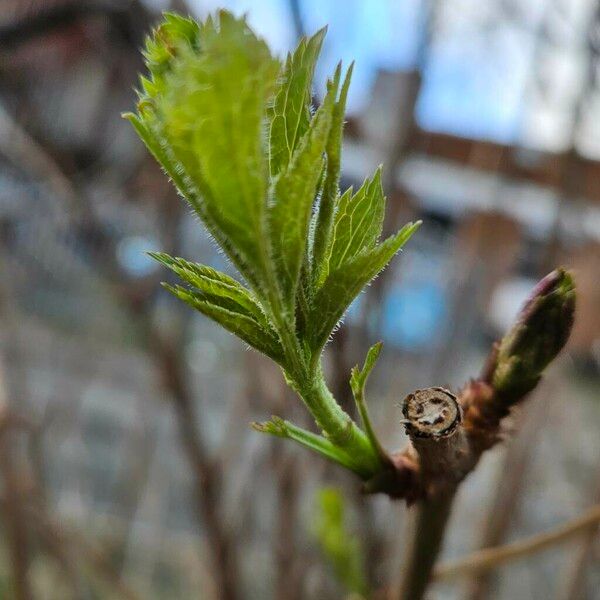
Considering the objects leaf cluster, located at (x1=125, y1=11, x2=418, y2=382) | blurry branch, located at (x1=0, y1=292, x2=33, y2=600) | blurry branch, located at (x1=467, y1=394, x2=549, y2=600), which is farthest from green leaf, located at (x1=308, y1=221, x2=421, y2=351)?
blurry branch, located at (x1=0, y1=292, x2=33, y2=600)

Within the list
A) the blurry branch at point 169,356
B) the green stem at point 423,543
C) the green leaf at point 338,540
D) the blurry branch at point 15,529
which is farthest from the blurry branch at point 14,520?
the green stem at point 423,543

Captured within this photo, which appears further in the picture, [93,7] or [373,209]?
[93,7]

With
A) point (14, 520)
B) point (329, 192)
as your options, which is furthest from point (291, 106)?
point (14, 520)

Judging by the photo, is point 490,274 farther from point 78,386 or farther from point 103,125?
point 78,386

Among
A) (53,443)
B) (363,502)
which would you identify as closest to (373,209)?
(363,502)

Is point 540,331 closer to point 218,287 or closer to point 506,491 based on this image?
point 218,287

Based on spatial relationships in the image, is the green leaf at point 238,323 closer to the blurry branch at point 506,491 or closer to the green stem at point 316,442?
the green stem at point 316,442
